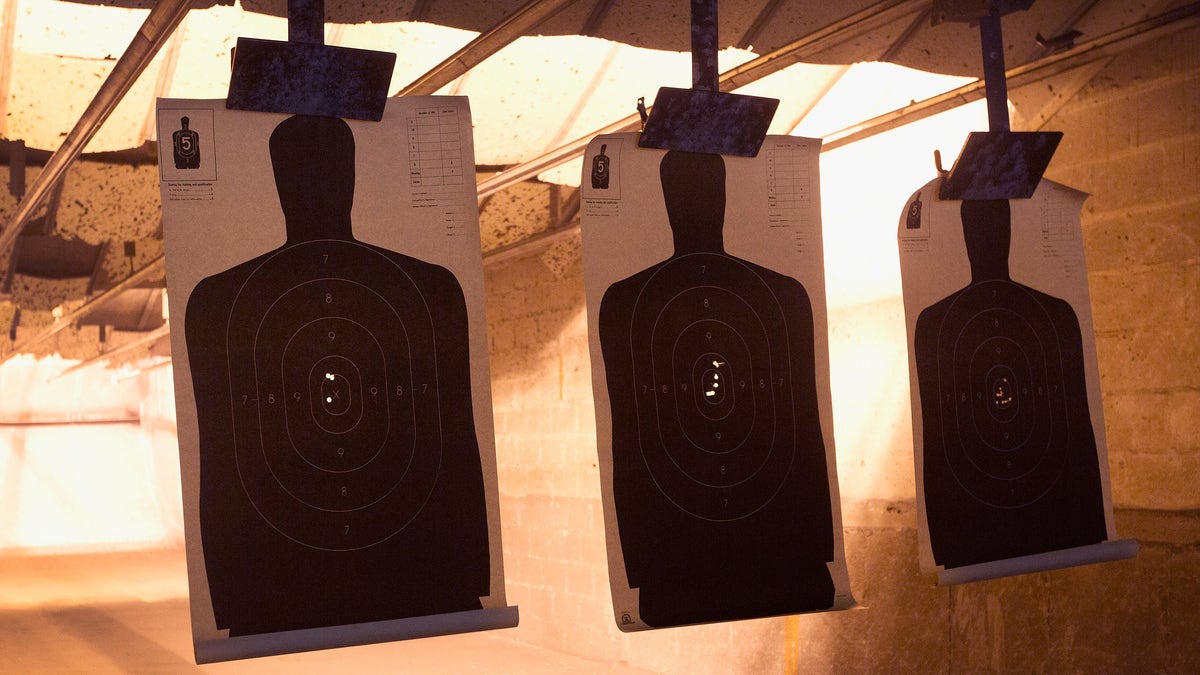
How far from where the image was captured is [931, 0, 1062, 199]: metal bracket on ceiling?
2.26 m

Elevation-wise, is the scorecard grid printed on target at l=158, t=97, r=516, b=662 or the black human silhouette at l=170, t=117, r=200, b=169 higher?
the black human silhouette at l=170, t=117, r=200, b=169

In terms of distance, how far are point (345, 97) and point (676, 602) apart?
1.01 meters

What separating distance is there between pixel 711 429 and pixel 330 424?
0.73 m

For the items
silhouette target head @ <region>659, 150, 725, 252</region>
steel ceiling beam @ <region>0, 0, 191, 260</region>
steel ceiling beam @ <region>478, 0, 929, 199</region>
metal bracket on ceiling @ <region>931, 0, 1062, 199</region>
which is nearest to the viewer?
silhouette target head @ <region>659, 150, 725, 252</region>

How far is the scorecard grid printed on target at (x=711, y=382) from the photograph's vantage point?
6.69 ft

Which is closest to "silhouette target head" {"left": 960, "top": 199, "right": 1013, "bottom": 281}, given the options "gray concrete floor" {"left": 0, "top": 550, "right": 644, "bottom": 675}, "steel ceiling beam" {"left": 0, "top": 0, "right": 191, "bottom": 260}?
"steel ceiling beam" {"left": 0, "top": 0, "right": 191, "bottom": 260}

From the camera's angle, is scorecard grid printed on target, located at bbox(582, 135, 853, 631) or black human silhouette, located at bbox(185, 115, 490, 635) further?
scorecard grid printed on target, located at bbox(582, 135, 853, 631)

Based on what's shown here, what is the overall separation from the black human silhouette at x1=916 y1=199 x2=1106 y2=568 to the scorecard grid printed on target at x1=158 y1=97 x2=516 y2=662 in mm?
1015

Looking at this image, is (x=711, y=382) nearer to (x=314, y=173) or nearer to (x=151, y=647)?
(x=314, y=173)

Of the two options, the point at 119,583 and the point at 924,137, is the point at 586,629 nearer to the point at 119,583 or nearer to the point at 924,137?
the point at 924,137

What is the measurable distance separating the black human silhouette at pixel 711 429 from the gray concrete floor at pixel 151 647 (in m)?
3.12

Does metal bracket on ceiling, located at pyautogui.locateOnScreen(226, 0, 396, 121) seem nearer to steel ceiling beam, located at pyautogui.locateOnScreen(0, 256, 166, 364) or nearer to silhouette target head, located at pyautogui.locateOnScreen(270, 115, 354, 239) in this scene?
silhouette target head, located at pyautogui.locateOnScreen(270, 115, 354, 239)

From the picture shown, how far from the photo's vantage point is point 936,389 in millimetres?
2381

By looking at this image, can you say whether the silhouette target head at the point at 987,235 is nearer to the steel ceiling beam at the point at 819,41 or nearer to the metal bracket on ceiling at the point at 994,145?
the metal bracket on ceiling at the point at 994,145
